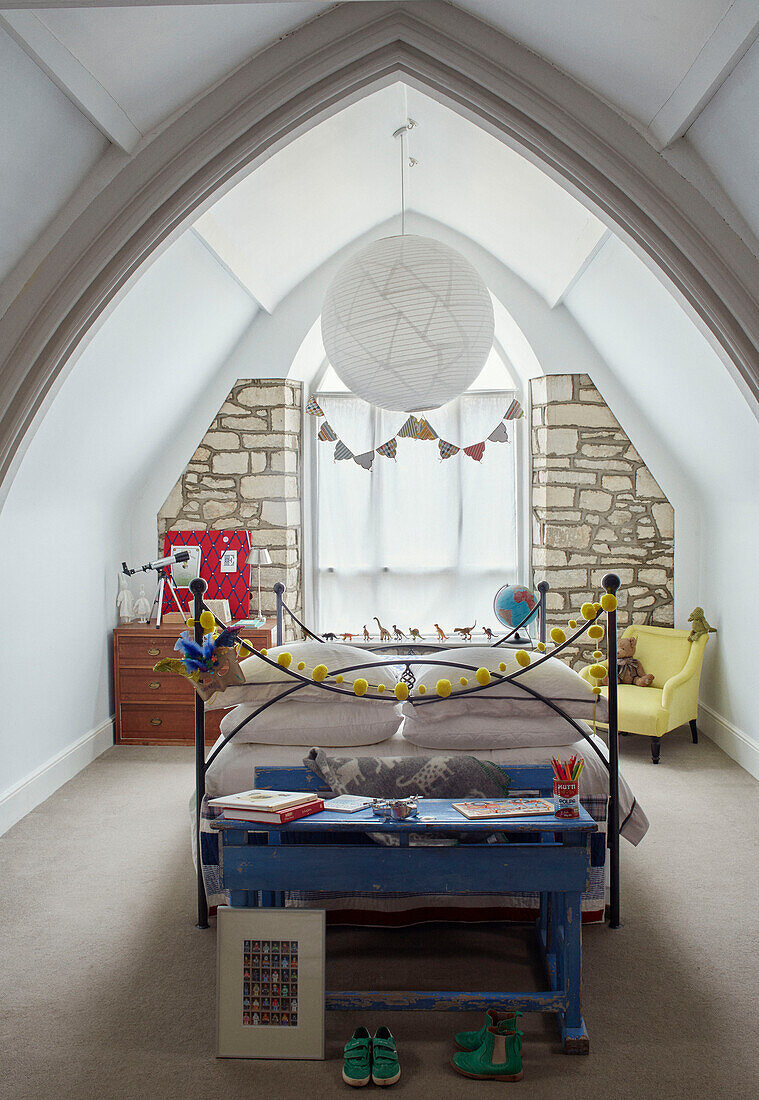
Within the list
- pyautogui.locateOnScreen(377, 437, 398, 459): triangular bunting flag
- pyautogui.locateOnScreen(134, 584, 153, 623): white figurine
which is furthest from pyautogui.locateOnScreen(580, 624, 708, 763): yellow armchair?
pyautogui.locateOnScreen(134, 584, 153, 623): white figurine

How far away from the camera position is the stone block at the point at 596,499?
570cm

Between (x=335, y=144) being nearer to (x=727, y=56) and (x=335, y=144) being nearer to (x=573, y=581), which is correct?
(x=727, y=56)

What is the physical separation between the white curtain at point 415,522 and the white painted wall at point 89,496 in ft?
4.39

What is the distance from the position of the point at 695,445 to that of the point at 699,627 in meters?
1.13

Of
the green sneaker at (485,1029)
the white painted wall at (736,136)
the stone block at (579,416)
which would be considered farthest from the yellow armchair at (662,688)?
the white painted wall at (736,136)

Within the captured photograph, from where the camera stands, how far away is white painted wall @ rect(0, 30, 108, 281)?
2.18 meters

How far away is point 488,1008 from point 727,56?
247cm

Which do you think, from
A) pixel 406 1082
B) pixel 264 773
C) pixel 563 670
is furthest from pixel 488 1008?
pixel 563 670

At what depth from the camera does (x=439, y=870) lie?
224cm

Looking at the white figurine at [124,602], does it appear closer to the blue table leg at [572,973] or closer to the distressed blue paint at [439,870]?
the distressed blue paint at [439,870]

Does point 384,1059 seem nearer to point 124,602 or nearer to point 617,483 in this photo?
point 124,602

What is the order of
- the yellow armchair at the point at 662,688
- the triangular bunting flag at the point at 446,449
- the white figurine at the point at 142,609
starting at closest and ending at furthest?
1. the yellow armchair at the point at 662,688
2. the white figurine at the point at 142,609
3. the triangular bunting flag at the point at 446,449

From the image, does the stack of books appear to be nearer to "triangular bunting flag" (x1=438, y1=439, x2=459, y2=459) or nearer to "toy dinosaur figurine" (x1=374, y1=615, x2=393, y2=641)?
"toy dinosaur figurine" (x1=374, y1=615, x2=393, y2=641)

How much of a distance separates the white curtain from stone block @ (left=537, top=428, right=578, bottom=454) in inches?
23.1
